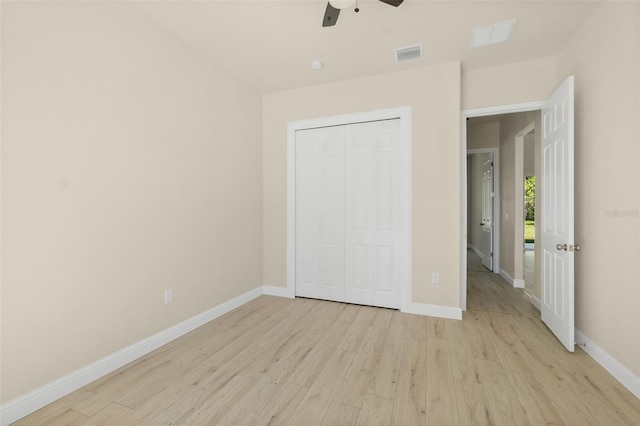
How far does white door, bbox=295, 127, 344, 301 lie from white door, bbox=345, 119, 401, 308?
0.12 m

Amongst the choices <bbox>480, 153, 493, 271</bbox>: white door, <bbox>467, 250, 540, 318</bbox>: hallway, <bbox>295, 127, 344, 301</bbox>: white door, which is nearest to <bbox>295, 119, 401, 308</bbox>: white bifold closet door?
<bbox>295, 127, 344, 301</bbox>: white door

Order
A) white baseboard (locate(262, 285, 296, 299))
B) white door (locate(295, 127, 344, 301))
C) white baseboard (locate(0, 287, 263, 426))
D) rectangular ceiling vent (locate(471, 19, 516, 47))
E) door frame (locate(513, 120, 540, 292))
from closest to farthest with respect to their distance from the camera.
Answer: white baseboard (locate(0, 287, 263, 426)) < rectangular ceiling vent (locate(471, 19, 516, 47)) < white door (locate(295, 127, 344, 301)) < white baseboard (locate(262, 285, 296, 299)) < door frame (locate(513, 120, 540, 292))

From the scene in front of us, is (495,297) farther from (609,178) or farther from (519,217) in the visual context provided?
(609,178)

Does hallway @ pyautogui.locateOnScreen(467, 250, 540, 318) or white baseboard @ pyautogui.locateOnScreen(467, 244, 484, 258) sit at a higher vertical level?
white baseboard @ pyautogui.locateOnScreen(467, 244, 484, 258)

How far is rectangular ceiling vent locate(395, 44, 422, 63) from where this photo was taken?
293 centimetres

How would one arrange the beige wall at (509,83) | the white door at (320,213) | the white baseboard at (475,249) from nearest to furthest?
the beige wall at (509,83) → the white door at (320,213) → the white baseboard at (475,249)

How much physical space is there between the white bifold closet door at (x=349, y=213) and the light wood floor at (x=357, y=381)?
2.30 feet

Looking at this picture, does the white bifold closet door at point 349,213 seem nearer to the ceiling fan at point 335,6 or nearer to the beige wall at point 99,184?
the beige wall at point 99,184

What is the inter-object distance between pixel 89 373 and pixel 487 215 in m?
6.48

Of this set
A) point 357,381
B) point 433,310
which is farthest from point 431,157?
point 357,381

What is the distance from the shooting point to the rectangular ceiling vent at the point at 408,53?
293cm

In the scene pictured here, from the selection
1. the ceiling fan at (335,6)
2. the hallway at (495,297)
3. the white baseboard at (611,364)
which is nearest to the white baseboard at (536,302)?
the hallway at (495,297)

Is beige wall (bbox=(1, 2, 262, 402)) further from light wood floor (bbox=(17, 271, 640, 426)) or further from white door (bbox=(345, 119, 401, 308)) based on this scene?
white door (bbox=(345, 119, 401, 308))

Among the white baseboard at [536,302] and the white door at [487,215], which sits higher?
the white door at [487,215]
